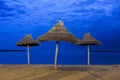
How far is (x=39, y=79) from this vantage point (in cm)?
783

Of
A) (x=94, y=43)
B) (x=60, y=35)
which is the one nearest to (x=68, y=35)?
(x=60, y=35)

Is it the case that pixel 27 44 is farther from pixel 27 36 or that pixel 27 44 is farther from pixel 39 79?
pixel 39 79

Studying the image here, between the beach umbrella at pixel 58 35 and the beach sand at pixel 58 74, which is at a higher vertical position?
the beach umbrella at pixel 58 35

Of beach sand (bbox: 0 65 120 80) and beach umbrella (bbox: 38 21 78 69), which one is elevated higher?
beach umbrella (bbox: 38 21 78 69)

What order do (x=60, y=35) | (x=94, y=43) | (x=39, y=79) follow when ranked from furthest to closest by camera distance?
(x=94, y=43), (x=60, y=35), (x=39, y=79)

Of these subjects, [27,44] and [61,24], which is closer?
[61,24]

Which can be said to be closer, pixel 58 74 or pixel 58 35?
pixel 58 74

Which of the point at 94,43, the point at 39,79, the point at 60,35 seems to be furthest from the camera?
the point at 94,43

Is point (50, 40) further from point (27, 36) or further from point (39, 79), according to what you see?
point (27, 36)

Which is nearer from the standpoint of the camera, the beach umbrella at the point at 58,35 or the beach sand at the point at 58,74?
the beach sand at the point at 58,74

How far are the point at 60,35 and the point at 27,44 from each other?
4.03 m

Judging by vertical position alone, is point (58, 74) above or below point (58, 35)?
below

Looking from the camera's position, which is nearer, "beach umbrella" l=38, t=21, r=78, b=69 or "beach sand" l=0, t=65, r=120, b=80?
"beach sand" l=0, t=65, r=120, b=80

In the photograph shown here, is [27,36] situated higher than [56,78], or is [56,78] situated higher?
[27,36]
